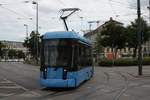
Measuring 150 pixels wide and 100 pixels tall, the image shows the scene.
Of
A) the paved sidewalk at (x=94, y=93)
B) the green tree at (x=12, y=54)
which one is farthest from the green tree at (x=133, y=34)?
the green tree at (x=12, y=54)

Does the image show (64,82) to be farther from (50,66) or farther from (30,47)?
(30,47)

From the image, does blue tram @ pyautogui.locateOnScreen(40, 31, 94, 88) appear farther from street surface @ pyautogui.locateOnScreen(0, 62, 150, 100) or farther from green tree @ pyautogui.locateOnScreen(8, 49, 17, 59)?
green tree @ pyautogui.locateOnScreen(8, 49, 17, 59)

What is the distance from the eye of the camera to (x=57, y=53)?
59.6ft

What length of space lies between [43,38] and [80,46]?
228cm

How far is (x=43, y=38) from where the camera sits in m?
18.6

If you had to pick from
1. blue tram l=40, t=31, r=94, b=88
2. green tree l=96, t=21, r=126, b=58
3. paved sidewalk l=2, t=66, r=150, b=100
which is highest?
green tree l=96, t=21, r=126, b=58

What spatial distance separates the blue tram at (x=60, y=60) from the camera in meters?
17.8

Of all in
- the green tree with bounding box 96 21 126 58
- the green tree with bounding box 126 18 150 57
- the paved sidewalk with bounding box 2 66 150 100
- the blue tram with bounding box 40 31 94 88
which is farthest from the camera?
the green tree with bounding box 126 18 150 57

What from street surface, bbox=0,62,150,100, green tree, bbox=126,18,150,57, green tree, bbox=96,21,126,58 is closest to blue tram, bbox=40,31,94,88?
street surface, bbox=0,62,150,100

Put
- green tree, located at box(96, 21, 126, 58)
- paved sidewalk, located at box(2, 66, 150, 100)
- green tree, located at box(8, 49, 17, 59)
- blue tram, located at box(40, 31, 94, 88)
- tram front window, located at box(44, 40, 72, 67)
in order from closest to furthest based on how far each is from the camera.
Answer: paved sidewalk, located at box(2, 66, 150, 100) → blue tram, located at box(40, 31, 94, 88) → tram front window, located at box(44, 40, 72, 67) → green tree, located at box(96, 21, 126, 58) → green tree, located at box(8, 49, 17, 59)

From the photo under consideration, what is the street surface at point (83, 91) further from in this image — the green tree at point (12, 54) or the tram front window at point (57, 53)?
the green tree at point (12, 54)

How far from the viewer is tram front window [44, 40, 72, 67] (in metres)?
18.1

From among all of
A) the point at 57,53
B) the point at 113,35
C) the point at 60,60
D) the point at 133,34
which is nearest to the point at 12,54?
the point at 133,34

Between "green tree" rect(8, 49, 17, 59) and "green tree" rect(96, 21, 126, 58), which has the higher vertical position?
"green tree" rect(96, 21, 126, 58)
